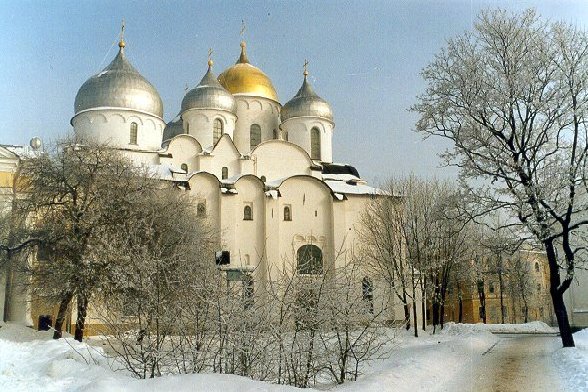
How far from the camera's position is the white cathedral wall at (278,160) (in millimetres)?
37469

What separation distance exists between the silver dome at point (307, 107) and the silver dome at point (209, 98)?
13.1 ft

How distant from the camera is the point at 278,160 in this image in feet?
124

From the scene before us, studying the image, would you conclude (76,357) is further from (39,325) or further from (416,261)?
(416,261)

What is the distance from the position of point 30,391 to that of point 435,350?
9.04 meters

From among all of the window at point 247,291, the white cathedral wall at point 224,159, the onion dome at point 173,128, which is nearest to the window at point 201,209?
the white cathedral wall at point 224,159

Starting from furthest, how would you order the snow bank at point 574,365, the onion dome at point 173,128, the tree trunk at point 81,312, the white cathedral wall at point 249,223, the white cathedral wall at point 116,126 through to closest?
the onion dome at point 173,128, the white cathedral wall at point 116,126, the white cathedral wall at point 249,223, the tree trunk at point 81,312, the snow bank at point 574,365

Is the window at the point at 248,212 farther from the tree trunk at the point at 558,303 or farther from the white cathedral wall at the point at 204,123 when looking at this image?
the tree trunk at the point at 558,303

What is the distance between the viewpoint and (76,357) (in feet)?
38.7

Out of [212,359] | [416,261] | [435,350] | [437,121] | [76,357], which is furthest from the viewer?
[416,261]

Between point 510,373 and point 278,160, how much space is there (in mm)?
27729

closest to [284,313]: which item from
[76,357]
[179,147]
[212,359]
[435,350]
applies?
[212,359]

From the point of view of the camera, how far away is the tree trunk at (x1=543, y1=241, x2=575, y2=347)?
14.5m

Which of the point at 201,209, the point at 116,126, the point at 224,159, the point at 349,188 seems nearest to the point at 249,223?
the point at 201,209

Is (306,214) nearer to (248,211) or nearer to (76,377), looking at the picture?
(248,211)
